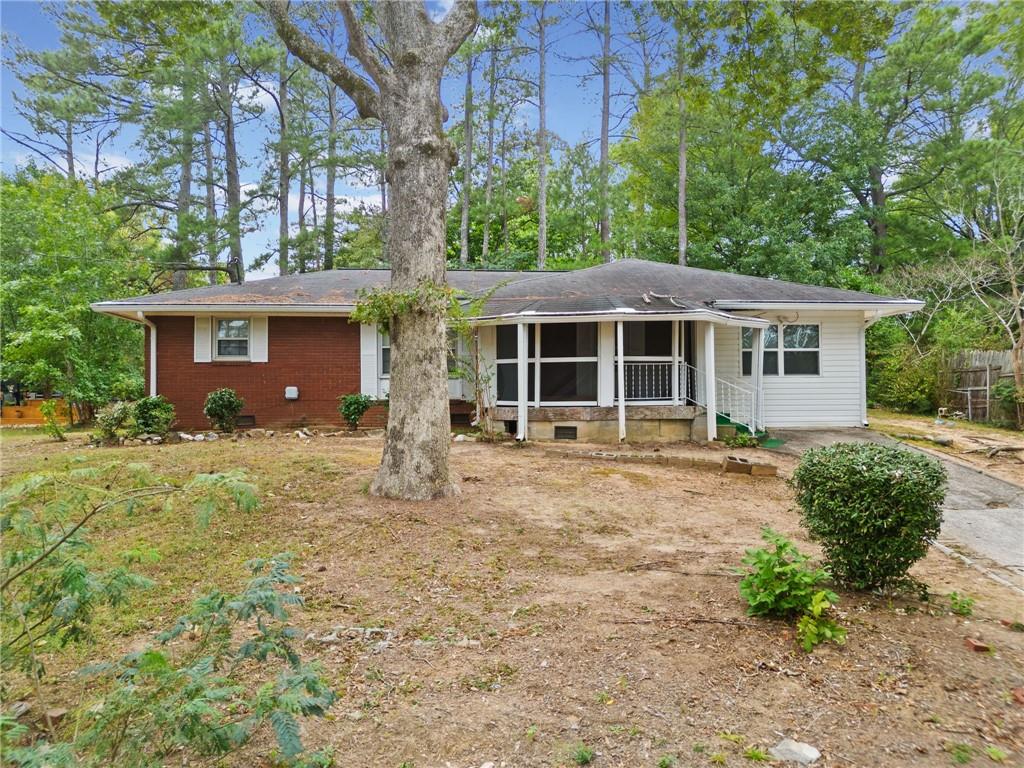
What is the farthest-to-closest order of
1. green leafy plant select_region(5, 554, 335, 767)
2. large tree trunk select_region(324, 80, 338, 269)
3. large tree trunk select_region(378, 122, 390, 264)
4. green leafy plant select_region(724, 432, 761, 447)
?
large tree trunk select_region(378, 122, 390, 264) → large tree trunk select_region(324, 80, 338, 269) → green leafy plant select_region(724, 432, 761, 447) → green leafy plant select_region(5, 554, 335, 767)

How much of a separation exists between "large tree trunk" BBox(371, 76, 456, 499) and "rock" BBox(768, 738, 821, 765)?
437cm

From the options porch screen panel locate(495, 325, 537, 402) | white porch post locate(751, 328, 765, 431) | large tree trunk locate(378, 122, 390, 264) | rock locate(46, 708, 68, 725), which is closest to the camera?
rock locate(46, 708, 68, 725)

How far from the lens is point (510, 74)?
25172 millimetres

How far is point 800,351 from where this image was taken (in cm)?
1349

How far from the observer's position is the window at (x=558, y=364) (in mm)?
12172

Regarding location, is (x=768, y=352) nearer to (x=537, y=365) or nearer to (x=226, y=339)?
(x=537, y=365)

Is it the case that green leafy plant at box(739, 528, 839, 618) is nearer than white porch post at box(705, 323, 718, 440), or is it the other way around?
green leafy plant at box(739, 528, 839, 618)

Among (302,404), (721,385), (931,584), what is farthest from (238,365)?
(931,584)

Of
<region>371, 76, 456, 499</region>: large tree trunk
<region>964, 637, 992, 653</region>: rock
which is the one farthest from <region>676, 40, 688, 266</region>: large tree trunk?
<region>964, 637, 992, 653</region>: rock

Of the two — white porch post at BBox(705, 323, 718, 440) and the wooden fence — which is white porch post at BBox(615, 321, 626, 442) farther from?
the wooden fence

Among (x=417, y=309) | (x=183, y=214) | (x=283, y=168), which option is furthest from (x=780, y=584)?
(x=283, y=168)

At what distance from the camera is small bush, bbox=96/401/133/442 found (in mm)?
11289

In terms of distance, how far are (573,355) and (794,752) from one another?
10363mm

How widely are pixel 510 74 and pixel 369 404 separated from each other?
18.8 metres
